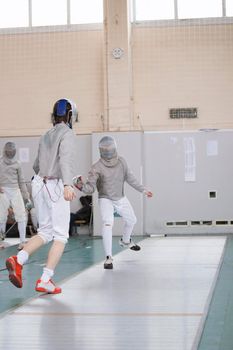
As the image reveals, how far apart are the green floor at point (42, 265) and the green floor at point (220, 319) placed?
57.4 inches

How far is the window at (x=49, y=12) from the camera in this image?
14852 mm

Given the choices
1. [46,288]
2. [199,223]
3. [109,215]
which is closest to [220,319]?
[46,288]

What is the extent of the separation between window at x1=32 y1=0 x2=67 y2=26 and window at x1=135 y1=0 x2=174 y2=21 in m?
1.67

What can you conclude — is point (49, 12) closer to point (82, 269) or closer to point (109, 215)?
point (109, 215)

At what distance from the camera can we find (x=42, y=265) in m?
7.66

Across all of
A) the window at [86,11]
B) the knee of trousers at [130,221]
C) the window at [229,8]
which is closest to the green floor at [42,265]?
the knee of trousers at [130,221]

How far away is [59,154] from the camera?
5.36m

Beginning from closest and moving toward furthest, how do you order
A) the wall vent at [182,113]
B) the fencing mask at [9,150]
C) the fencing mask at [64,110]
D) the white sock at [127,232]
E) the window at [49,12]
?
the fencing mask at [64,110], the white sock at [127,232], the fencing mask at [9,150], the wall vent at [182,113], the window at [49,12]

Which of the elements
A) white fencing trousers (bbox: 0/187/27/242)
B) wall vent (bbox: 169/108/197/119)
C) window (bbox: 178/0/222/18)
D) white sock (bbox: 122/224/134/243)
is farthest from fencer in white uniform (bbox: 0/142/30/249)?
window (bbox: 178/0/222/18)

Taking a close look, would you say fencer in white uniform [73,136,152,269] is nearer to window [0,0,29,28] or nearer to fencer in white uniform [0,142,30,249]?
fencer in white uniform [0,142,30,249]

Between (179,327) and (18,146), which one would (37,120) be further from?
(179,327)

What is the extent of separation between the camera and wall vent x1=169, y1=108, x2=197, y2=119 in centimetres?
1421

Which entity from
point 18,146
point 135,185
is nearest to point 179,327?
point 135,185

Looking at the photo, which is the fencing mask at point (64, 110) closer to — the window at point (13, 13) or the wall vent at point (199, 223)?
the wall vent at point (199, 223)
